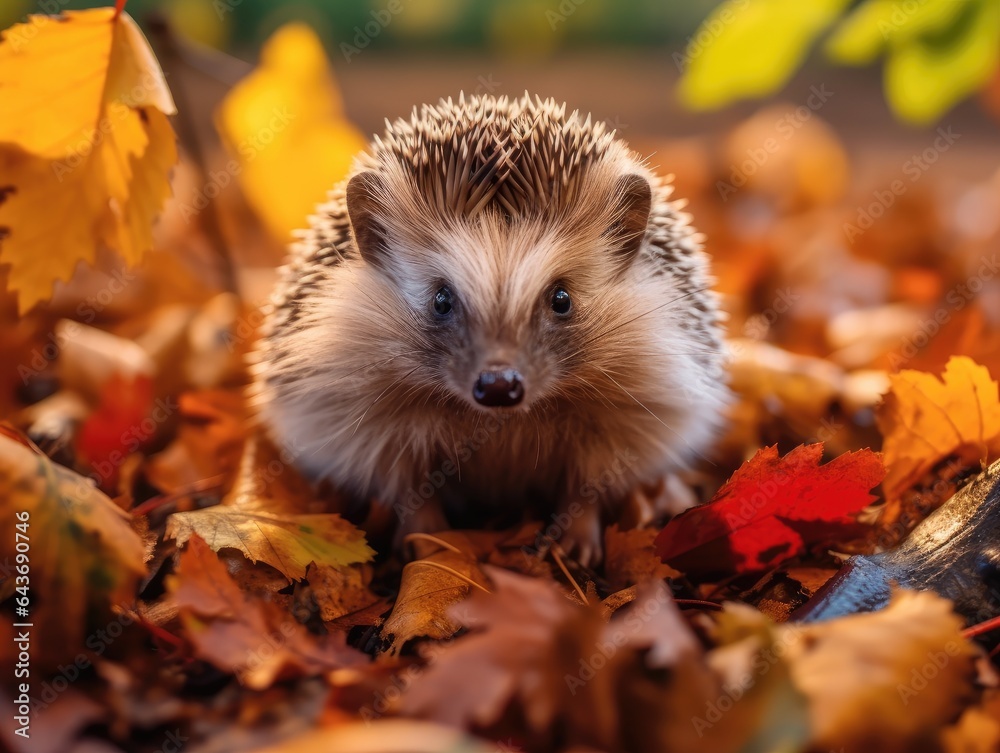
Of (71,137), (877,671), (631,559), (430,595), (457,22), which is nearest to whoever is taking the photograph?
(877,671)

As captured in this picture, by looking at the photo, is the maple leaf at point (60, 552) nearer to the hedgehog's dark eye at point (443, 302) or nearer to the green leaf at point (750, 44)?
the hedgehog's dark eye at point (443, 302)

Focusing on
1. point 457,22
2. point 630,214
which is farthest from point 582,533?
point 457,22

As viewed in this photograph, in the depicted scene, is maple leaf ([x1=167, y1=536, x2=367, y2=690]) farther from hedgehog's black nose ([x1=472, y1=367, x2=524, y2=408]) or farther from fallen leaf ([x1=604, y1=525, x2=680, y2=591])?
fallen leaf ([x1=604, y1=525, x2=680, y2=591])

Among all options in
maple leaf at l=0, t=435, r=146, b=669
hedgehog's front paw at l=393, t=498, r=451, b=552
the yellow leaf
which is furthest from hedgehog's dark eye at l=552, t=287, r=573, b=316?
the yellow leaf

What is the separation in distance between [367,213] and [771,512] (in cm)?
103

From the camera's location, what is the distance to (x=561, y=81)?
7488mm

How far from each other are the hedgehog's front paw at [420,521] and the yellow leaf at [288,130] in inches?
49.5

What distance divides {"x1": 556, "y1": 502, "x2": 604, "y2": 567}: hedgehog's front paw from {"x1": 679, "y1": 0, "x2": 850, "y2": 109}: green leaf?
3.44 feet

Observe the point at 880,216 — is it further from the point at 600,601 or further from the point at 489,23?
the point at 489,23

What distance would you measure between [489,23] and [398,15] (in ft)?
2.47

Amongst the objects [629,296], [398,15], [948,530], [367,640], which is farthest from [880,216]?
[398,15]

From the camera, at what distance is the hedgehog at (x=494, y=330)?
1835 mm

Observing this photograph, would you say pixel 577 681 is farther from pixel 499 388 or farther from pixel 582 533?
pixel 582 533

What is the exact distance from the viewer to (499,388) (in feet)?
5.42
